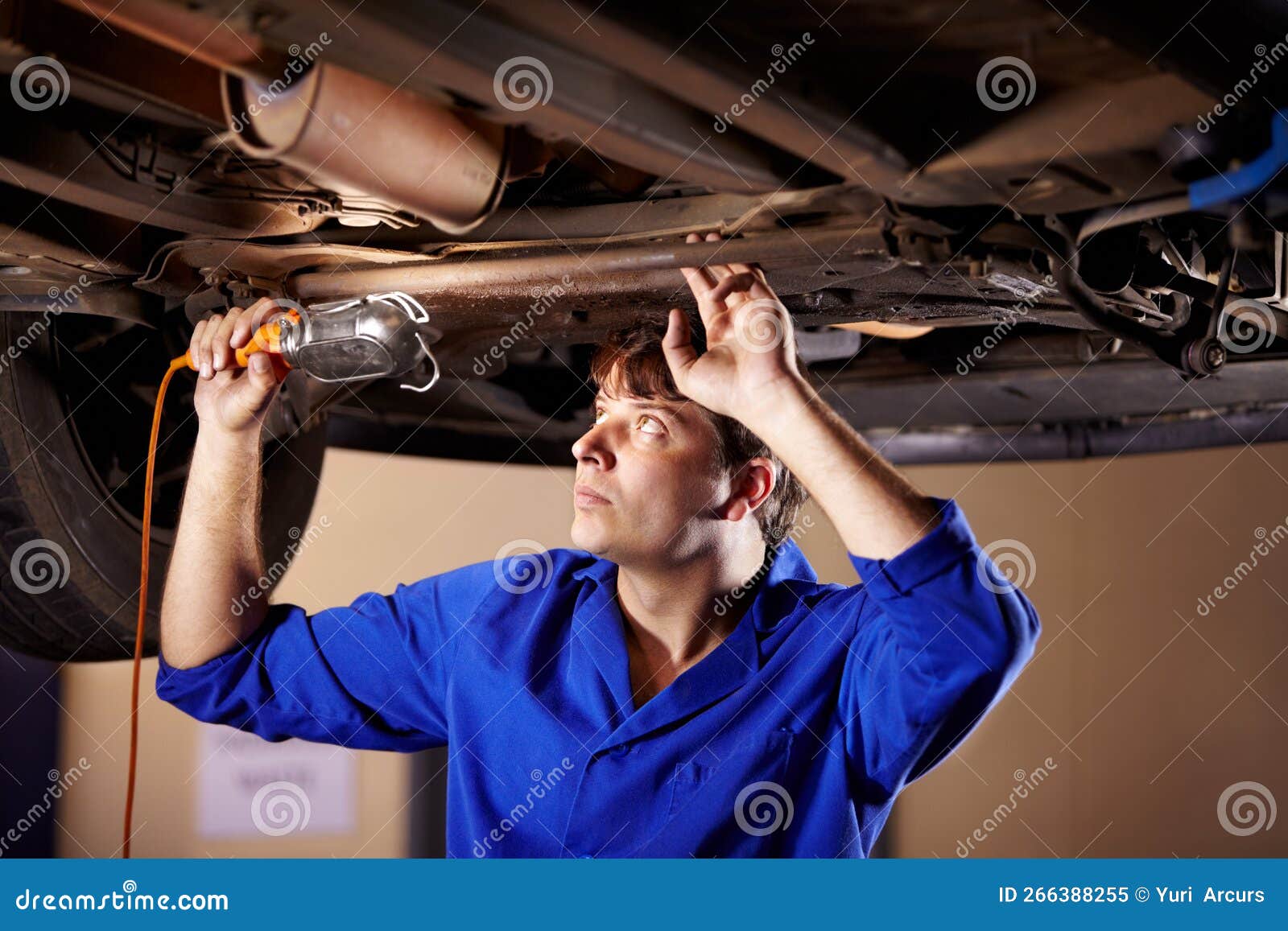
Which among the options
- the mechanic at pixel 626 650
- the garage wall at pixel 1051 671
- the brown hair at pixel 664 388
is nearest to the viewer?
the mechanic at pixel 626 650

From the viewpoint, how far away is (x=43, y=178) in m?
1.19

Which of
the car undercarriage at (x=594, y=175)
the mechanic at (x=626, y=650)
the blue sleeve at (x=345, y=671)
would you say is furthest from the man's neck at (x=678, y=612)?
the car undercarriage at (x=594, y=175)

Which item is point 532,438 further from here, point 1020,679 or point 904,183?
point 1020,679

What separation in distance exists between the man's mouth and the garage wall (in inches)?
107

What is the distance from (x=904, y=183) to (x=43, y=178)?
812 millimetres

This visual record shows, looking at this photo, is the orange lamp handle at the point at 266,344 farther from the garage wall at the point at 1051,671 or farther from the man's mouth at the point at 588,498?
the garage wall at the point at 1051,671

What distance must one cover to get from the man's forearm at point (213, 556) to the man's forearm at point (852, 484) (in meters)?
0.70

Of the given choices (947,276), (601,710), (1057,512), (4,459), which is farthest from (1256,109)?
(1057,512)

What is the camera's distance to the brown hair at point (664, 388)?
4.84 ft

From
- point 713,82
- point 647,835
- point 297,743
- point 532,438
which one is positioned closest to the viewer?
point 713,82

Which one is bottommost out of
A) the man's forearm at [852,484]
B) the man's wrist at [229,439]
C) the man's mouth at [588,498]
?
the man's forearm at [852,484]

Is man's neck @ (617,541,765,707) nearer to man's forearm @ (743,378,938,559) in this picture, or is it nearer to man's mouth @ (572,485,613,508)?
man's mouth @ (572,485,613,508)

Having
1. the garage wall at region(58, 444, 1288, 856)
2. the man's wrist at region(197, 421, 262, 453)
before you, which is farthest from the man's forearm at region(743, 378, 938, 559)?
the garage wall at region(58, 444, 1288, 856)

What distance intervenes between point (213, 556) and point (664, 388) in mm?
570
